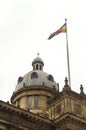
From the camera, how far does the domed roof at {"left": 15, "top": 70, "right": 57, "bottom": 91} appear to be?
63062 millimetres

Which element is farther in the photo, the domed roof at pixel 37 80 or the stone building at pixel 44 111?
the domed roof at pixel 37 80

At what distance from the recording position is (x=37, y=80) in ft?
209

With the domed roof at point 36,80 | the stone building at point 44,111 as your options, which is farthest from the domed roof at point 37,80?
the stone building at point 44,111

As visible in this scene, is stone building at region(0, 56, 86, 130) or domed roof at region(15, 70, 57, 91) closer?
stone building at region(0, 56, 86, 130)

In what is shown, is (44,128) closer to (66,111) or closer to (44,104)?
(66,111)

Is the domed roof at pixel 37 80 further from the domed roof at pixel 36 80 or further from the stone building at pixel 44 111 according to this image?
the stone building at pixel 44 111

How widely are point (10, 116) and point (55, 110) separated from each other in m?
8.34

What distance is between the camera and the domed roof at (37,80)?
6306 cm

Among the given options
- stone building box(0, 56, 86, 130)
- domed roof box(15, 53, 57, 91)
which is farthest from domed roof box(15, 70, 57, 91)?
stone building box(0, 56, 86, 130)

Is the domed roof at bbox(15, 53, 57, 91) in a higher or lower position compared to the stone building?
higher

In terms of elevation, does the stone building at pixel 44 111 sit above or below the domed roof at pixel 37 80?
below

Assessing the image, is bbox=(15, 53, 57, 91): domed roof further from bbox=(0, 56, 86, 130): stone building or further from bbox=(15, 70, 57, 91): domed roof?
bbox=(0, 56, 86, 130): stone building

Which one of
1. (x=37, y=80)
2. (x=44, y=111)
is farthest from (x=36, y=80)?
(x=44, y=111)

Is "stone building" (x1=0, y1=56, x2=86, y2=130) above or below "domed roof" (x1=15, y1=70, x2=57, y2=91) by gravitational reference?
below
